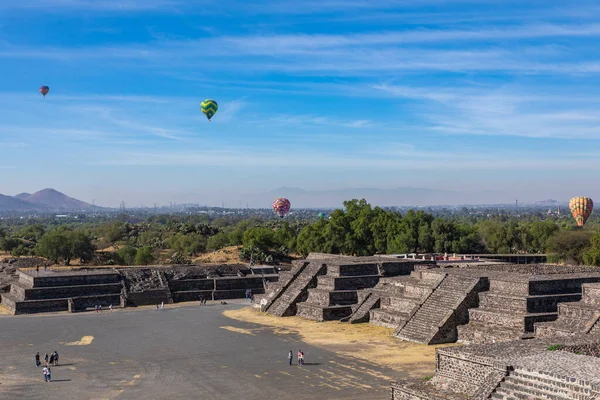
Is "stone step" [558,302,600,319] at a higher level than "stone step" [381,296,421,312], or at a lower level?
higher

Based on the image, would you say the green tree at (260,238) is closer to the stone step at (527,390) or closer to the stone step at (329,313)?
the stone step at (329,313)

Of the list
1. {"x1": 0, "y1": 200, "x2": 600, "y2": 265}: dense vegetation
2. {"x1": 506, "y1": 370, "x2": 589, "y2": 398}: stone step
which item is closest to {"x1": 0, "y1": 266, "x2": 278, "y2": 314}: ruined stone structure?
{"x1": 0, "y1": 200, "x2": 600, "y2": 265}: dense vegetation

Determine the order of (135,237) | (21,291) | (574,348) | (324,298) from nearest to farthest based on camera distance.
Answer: (574,348)
(324,298)
(21,291)
(135,237)

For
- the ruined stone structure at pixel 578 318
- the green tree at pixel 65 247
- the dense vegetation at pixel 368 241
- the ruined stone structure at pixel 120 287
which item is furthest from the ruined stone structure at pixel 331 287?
the green tree at pixel 65 247

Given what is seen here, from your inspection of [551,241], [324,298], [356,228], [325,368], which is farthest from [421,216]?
[325,368]

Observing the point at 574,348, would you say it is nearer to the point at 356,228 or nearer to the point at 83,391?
the point at 83,391

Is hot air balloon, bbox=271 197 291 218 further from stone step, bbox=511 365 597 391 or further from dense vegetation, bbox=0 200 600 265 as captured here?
stone step, bbox=511 365 597 391
